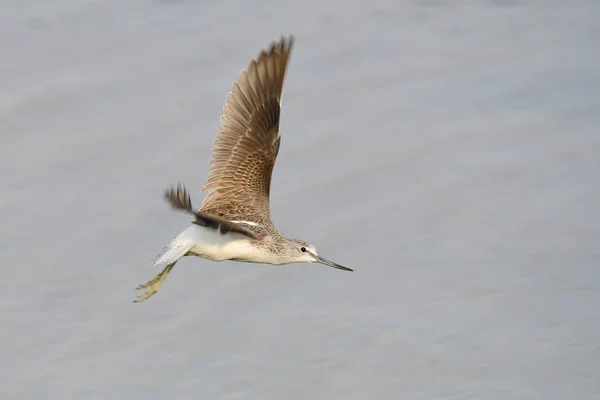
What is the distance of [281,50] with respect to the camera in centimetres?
Answer: 1419

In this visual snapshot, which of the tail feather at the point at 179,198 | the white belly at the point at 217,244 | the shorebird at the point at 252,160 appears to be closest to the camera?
the tail feather at the point at 179,198

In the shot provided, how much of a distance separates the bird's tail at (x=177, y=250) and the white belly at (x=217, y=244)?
3 cm

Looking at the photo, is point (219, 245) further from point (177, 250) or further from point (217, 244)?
point (177, 250)

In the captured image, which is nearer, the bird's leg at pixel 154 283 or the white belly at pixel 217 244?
the white belly at pixel 217 244

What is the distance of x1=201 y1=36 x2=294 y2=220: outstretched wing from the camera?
1441 cm

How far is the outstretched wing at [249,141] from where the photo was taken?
14.4m

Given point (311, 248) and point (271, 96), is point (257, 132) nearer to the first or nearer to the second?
point (271, 96)

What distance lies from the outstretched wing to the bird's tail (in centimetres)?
137

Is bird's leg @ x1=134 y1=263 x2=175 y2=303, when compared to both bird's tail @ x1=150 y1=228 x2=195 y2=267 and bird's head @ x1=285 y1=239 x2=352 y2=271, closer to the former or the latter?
bird's tail @ x1=150 y1=228 x2=195 y2=267

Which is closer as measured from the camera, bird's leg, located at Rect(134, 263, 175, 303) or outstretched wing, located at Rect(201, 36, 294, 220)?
bird's leg, located at Rect(134, 263, 175, 303)

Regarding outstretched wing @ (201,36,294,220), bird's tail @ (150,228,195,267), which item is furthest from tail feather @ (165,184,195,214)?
outstretched wing @ (201,36,294,220)

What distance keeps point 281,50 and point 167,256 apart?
2.81m

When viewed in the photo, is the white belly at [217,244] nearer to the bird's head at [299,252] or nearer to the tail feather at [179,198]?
the bird's head at [299,252]

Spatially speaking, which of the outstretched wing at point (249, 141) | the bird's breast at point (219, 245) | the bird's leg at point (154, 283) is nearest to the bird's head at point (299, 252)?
the bird's breast at point (219, 245)
